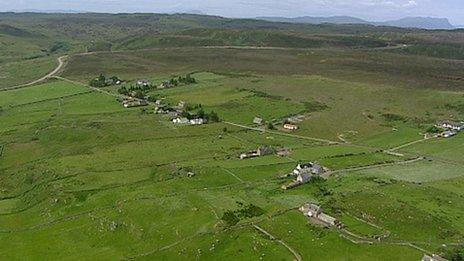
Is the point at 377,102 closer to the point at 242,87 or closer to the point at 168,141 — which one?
the point at 242,87

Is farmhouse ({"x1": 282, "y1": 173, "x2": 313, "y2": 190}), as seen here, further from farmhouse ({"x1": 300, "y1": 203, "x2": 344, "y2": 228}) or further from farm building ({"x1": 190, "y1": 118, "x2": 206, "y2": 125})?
farm building ({"x1": 190, "y1": 118, "x2": 206, "y2": 125})

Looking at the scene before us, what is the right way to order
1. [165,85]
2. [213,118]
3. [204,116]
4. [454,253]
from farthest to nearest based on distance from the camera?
1. [165,85]
2. [204,116]
3. [213,118]
4. [454,253]

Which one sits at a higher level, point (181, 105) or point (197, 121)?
point (197, 121)

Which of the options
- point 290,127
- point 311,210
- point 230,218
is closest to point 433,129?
point 290,127

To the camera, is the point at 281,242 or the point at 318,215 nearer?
the point at 281,242

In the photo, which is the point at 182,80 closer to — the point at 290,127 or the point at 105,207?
the point at 290,127

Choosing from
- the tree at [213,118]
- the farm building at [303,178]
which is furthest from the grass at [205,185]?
the tree at [213,118]

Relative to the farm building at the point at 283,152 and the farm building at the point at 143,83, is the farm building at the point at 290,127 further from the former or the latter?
the farm building at the point at 143,83
